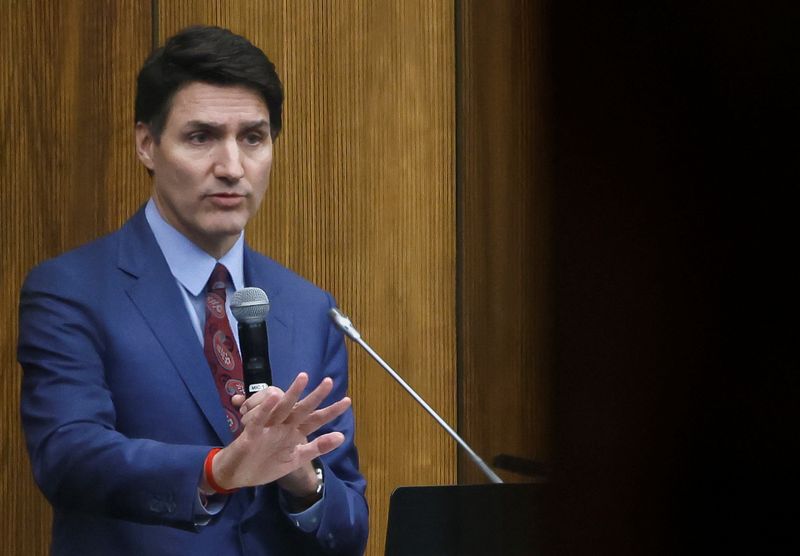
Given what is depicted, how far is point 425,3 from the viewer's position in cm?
136

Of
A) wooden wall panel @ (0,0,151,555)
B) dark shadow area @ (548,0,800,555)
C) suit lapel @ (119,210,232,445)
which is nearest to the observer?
dark shadow area @ (548,0,800,555)

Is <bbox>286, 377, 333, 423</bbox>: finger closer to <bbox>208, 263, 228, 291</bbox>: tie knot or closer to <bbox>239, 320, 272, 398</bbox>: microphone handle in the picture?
<bbox>239, 320, 272, 398</bbox>: microphone handle

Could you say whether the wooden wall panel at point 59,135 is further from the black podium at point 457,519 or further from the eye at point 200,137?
the black podium at point 457,519

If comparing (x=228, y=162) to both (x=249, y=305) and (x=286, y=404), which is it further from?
(x=286, y=404)

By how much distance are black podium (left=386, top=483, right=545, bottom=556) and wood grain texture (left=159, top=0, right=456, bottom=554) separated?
0.31 m

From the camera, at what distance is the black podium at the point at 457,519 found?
0.93 metres

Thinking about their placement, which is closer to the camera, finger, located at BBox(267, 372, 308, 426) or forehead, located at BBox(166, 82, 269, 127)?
finger, located at BBox(267, 372, 308, 426)

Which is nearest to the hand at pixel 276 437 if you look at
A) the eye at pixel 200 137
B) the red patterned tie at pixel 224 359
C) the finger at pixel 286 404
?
the finger at pixel 286 404

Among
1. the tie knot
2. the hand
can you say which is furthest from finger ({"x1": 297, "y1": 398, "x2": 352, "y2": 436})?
the tie knot

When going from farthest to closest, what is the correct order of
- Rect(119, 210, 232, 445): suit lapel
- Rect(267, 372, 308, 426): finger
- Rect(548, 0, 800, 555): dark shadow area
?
Rect(119, 210, 232, 445): suit lapel, Rect(267, 372, 308, 426): finger, Rect(548, 0, 800, 555): dark shadow area

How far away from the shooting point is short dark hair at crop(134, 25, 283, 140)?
3.81 ft

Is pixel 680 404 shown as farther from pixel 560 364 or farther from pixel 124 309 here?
pixel 124 309

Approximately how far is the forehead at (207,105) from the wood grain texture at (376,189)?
142 millimetres

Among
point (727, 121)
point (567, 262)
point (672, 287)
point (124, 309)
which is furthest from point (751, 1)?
point (124, 309)
